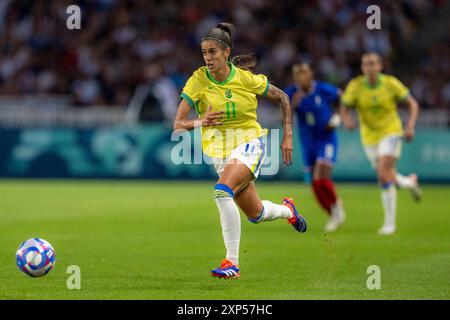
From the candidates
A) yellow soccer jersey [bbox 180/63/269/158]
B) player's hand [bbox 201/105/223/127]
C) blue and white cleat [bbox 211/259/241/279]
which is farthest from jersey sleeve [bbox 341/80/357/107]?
player's hand [bbox 201/105/223/127]

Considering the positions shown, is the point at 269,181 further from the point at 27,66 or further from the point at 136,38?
the point at 27,66

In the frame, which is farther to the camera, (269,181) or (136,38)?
(136,38)

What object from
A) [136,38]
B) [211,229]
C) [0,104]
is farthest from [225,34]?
[136,38]

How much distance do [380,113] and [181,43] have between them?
13.3 metres

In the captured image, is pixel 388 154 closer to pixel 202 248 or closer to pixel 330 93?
pixel 330 93

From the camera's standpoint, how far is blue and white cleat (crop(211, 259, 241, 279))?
9156 mm

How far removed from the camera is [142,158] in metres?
24.6

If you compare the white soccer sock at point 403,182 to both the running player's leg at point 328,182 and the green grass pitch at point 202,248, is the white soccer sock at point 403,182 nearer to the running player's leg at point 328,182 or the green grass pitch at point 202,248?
the green grass pitch at point 202,248

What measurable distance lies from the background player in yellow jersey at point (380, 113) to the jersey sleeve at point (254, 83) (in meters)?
5.24

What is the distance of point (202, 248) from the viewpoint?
39.3 ft

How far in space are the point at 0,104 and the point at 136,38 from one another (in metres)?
4.59

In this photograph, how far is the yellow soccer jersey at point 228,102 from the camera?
30.7 ft
